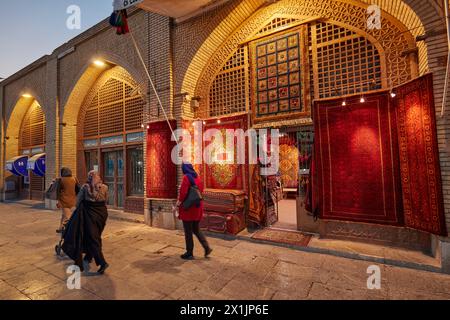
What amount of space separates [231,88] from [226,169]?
2336mm

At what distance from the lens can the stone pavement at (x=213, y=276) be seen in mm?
3035

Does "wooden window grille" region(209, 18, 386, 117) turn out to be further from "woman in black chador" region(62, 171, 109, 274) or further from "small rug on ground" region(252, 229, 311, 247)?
"woman in black chador" region(62, 171, 109, 274)

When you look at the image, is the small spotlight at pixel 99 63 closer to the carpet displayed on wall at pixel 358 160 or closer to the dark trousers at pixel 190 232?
the dark trousers at pixel 190 232

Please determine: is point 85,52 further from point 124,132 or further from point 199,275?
point 199,275

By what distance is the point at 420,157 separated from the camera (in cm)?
378

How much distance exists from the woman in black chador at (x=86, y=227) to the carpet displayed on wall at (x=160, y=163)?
107 inches

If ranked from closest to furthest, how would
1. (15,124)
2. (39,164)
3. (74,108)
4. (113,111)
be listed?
(113,111)
(74,108)
(39,164)
(15,124)

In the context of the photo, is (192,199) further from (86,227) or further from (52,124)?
(52,124)

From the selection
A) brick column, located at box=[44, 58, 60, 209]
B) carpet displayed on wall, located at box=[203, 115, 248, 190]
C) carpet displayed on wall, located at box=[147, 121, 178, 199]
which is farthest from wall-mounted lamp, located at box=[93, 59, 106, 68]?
carpet displayed on wall, located at box=[203, 115, 248, 190]

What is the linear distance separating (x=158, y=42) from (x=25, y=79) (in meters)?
10.7

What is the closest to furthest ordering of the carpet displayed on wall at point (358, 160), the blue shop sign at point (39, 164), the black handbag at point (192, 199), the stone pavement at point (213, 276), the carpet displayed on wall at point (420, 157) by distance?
the stone pavement at point (213, 276)
the carpet displayed on wall at point (420, 157)
the black handbag at point (192, 199)
the carpet displayed on wall at point (358, 160)
the blue shop sign at point (39, 164)

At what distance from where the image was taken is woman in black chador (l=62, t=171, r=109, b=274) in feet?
12.0

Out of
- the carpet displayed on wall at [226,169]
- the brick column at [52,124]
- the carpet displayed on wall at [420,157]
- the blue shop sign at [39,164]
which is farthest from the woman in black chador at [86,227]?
the blue shop sign at [39,164]

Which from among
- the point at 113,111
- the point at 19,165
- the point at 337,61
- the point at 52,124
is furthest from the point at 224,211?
the point at 19,165
